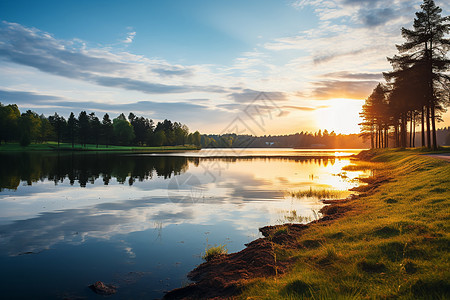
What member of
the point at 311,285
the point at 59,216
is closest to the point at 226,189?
the point at 59,216

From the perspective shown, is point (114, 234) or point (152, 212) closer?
point (114, 234)

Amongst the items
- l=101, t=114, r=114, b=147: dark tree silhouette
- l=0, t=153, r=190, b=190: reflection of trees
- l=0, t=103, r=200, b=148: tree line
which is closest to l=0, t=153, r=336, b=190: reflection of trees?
l=0, t=153, r=190, b=190: reflection of trees

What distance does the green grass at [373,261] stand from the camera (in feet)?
21.4

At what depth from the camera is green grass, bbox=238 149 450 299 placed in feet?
21.4

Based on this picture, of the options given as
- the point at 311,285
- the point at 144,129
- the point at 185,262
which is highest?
the point at 144,129

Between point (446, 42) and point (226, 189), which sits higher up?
point (446, 42)

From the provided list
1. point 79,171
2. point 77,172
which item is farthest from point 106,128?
point 77,172

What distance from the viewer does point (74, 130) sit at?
13038 cm

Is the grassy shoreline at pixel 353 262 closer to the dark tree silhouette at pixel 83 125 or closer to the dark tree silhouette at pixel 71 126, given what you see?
the dark tree silhouette at pixel 71 126

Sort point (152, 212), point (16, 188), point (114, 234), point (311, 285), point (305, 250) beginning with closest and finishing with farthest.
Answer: point (311, 285) → point (305, 250) → point (114, 234) → point (152, 212) → point (16, 188)

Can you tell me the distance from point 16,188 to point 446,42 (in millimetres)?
57336

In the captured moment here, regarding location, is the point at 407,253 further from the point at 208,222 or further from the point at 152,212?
the point at 152,212

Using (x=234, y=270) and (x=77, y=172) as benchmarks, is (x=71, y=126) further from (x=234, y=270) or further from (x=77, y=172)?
(x=234, y=270)

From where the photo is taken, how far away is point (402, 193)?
17.5m
